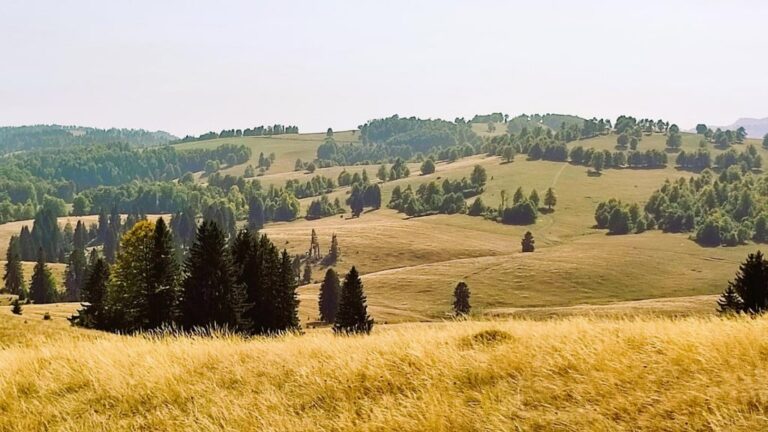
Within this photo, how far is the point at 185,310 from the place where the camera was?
50.9 m

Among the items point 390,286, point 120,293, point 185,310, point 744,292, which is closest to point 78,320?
point 120,293

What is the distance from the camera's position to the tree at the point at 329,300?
394 ft

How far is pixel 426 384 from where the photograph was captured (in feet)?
29.9

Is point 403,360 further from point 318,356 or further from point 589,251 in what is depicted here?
point 589,251

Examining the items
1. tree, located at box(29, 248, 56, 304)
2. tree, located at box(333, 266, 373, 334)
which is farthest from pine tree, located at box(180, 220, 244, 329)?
tree, located at box(29, 248, 56, 304)

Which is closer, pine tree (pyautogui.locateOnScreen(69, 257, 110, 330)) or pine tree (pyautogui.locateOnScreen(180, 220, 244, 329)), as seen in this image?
pine tree (pyautogui.locateOnScreen(180, 220, 244, 329))

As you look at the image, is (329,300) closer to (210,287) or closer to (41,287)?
(41,287)

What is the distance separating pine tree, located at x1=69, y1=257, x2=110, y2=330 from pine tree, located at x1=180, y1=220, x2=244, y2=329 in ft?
87.3

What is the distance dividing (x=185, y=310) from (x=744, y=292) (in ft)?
147

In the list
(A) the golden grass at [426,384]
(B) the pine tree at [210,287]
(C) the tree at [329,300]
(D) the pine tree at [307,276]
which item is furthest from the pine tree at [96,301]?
(D) the pine tree at [307,276]

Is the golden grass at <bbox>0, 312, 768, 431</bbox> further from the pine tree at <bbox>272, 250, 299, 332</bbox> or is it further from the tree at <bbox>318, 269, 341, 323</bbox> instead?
the tree at <bbox>318, 269, 341, 323</bbox>

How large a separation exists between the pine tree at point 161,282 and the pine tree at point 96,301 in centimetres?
1625

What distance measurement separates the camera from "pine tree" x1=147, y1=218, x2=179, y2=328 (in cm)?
5888

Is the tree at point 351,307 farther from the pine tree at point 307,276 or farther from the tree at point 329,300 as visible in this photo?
the pine tree at point 307,276
